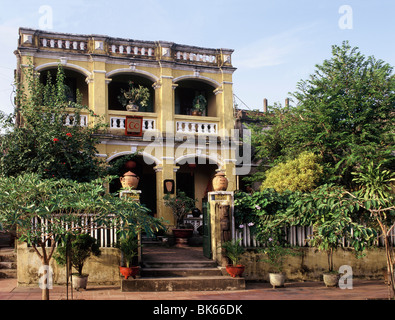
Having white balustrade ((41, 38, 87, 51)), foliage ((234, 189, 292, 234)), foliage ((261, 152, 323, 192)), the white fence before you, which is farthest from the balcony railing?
the white fence

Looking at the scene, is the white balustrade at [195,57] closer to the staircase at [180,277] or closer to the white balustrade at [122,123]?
the white balustrade at [122,123]

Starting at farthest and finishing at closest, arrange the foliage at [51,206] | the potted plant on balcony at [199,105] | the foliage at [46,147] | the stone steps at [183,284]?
the potted plant on balcony at [199,105]
the foliage at [46,147]
the stone steps at [183,284]
the foliage at [51,206]

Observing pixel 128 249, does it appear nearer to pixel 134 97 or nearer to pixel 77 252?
pixel 77 252

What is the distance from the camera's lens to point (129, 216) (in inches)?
280

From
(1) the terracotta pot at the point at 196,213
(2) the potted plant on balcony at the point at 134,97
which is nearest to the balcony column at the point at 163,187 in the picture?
(1) the terracotta pot at the point at 196,213

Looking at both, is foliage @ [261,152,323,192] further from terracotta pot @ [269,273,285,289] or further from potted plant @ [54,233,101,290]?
potted plant @ [54,233,101,290]

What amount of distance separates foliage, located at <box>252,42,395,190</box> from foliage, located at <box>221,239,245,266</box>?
15.0 feet

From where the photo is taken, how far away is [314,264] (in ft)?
37.5

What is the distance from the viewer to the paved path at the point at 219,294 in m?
9.03

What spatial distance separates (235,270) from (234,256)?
345mm

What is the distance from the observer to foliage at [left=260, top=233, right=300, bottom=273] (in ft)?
35.7

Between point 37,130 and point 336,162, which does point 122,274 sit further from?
point 336,162

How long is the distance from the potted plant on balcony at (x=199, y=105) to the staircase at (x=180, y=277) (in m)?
6.94

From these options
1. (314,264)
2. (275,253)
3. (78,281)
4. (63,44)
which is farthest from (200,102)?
(78,281)
